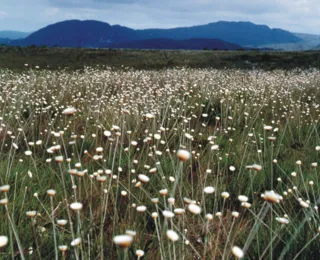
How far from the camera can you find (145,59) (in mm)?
30406

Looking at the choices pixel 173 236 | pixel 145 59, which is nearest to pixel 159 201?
A: pixel 173 236

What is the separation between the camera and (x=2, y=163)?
325 centimetres

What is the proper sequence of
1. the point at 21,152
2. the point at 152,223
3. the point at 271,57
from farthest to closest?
1. the point at 271,57
2. the point at 21,152
3. the point at 152,223

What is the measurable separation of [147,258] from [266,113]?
14.9 ft

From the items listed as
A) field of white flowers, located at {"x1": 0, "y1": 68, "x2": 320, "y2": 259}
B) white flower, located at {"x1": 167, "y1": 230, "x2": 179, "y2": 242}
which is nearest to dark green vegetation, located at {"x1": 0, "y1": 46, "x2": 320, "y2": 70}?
field of white flowers, located at {"x1": 0, "y1": 68, "x2": 320, "y2": 259}

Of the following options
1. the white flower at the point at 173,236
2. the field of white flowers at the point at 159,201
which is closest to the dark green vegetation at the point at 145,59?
the field of white flowers at the point at 159,201

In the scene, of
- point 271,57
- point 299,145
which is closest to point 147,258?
point 299,145

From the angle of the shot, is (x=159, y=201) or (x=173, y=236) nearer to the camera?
(x=173, y=236)

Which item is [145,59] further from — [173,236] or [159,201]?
[173,236]

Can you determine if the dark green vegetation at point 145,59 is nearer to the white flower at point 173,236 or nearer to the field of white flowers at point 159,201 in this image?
the field of white flowers at point 159,201

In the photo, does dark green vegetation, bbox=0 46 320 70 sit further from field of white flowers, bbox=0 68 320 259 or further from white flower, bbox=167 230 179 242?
white flower, bbox=167 230 179 242

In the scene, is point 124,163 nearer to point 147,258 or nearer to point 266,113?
point 147,258

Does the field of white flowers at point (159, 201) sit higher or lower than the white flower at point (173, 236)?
lower

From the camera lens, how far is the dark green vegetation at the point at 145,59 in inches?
992
